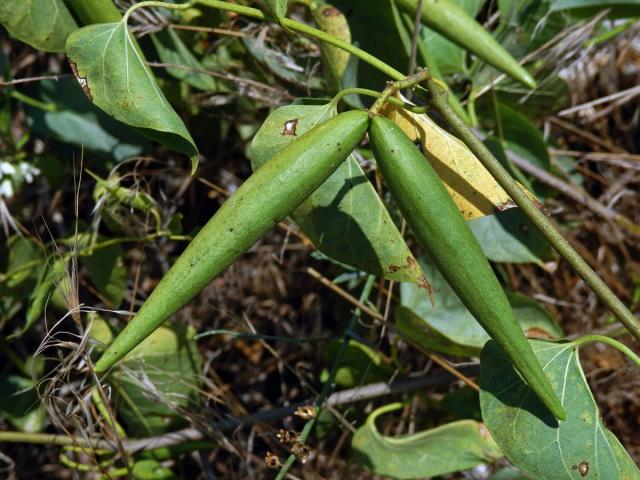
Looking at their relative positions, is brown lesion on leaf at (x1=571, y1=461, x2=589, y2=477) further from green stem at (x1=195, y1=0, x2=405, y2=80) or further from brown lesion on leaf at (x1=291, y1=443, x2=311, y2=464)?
green stem at (x1=195, y1=0, x2=405, y2=80)

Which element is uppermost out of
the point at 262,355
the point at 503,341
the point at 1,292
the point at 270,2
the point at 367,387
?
the point at 270,2

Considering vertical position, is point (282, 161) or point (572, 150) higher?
point (282, 161)

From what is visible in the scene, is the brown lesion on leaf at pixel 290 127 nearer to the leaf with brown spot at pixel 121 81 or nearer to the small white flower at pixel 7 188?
the leaf with brown spot at pixel 121 81

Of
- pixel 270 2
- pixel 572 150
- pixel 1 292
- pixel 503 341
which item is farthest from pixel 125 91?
pixel 572 150

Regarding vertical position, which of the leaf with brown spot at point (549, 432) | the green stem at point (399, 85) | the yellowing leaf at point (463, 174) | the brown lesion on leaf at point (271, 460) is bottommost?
the brown lesion on leaf at point (271, 460)

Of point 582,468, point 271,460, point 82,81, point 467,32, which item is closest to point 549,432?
point 582,468

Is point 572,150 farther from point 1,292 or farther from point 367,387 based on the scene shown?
point 1,292

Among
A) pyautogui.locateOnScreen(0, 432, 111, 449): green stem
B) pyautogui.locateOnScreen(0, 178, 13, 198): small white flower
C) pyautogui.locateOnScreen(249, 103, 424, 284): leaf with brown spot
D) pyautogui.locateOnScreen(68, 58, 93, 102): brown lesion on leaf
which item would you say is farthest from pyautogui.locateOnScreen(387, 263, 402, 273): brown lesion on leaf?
pyautogui.locateOnScreen(0, 178, 13, 198): small white flower

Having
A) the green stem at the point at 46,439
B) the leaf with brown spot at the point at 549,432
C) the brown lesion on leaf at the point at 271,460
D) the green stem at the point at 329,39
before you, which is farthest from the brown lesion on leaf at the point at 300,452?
the green stem at the point at 329,39

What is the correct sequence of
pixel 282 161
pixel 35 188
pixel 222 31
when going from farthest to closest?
pixel 35 188 < pixel 222 31 < pixel 282 161

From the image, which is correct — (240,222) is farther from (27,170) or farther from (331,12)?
(27,170)
